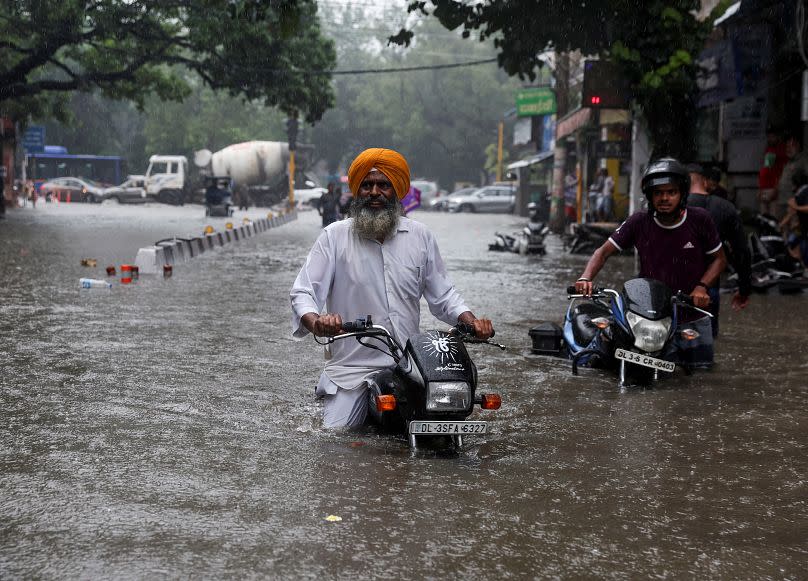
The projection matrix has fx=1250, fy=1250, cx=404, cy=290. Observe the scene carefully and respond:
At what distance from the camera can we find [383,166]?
19.4 ft

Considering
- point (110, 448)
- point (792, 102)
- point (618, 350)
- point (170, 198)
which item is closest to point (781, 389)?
point (618, 350)

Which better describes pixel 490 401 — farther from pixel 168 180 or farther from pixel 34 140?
pixel 168 180

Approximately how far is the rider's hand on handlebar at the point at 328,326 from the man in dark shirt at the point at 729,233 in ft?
13.0

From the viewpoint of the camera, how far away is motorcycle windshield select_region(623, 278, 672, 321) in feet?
25.7

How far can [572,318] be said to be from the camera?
9062 millimetres

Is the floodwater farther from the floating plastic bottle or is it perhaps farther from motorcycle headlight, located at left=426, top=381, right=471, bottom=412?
the floating plastic bottle

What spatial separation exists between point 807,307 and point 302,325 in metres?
9.10

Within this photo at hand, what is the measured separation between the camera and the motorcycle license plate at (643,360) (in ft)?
25.5

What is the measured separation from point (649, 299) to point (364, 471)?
10.3ft

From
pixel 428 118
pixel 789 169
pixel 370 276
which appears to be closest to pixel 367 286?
pixel 370 276

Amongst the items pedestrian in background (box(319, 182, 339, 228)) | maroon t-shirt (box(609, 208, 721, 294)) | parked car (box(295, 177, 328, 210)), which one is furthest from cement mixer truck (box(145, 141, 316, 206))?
maroon t-shirt (box(609, 208, 721, 294))

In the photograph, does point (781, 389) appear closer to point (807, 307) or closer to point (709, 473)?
point (709, 473)

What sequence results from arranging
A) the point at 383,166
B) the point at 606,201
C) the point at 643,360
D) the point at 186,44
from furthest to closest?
the point at 186,44 → the point at 606,201 → the point at 643,360 → the point at 383,166

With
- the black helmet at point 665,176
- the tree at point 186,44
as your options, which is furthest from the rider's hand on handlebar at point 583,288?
the tree at point 186,44
